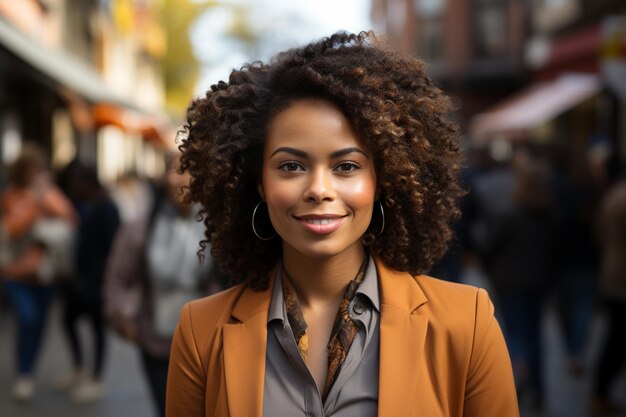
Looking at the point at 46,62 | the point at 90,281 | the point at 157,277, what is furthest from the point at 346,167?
the point at 46,62

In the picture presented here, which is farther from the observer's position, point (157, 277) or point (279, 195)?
point (157, 277)

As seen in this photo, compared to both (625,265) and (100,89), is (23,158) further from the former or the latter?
(100,89)

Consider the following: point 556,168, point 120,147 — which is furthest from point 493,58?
point 556,168

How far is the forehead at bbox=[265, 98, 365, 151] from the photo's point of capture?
2211mm

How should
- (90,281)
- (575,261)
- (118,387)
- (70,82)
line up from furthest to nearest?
(70,82), (575,261), (118,387), (90,281)

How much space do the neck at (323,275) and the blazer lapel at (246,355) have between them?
10cm

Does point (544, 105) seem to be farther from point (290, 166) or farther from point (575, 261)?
point (290, 166)

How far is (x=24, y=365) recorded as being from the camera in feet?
24.0

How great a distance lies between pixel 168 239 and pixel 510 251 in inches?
126

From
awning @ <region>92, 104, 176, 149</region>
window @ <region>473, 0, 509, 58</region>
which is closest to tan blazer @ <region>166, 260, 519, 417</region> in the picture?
awning @ <region>92, 104, 176, 149</region>

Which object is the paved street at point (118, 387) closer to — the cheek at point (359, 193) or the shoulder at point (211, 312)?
the shoulder at point (211, 312)

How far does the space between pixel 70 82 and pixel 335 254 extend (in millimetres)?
11565

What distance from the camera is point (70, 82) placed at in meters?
13.2

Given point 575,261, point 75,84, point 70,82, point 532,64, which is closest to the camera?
point 575,261
